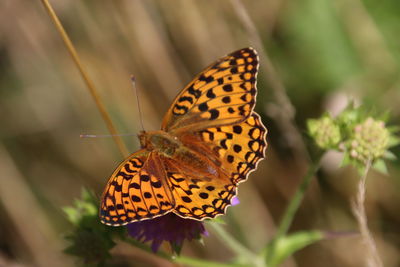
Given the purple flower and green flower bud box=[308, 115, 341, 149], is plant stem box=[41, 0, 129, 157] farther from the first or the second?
green flower bud box=[308, 115, 341, 149]

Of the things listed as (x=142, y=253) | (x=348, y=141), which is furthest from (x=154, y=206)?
(x=348, y=141)

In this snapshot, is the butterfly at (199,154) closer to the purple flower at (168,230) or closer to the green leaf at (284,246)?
the purple flower at (168,230)

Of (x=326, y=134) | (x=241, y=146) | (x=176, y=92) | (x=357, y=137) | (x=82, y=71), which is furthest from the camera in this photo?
(x=176, y=92)

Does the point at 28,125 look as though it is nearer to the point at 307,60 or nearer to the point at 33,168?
the point at 33,168

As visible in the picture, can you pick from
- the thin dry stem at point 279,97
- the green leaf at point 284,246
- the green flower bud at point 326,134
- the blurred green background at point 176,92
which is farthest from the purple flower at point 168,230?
the blurred green background at point 176,92

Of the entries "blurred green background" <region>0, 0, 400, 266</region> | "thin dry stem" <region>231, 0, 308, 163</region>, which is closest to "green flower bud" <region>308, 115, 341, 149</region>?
"thin dry stem" <region>231, 0, 308, 163</region>

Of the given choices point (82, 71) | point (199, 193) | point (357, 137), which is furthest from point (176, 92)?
point (199, 193)

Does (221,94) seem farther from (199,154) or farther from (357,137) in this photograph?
(357,137)

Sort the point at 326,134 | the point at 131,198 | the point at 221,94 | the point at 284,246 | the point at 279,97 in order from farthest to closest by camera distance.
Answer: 1. the point at 279,97
2. the point at 284,246
3. the point at 326,134
4. the point at 221,94
5. the point at 131,198
